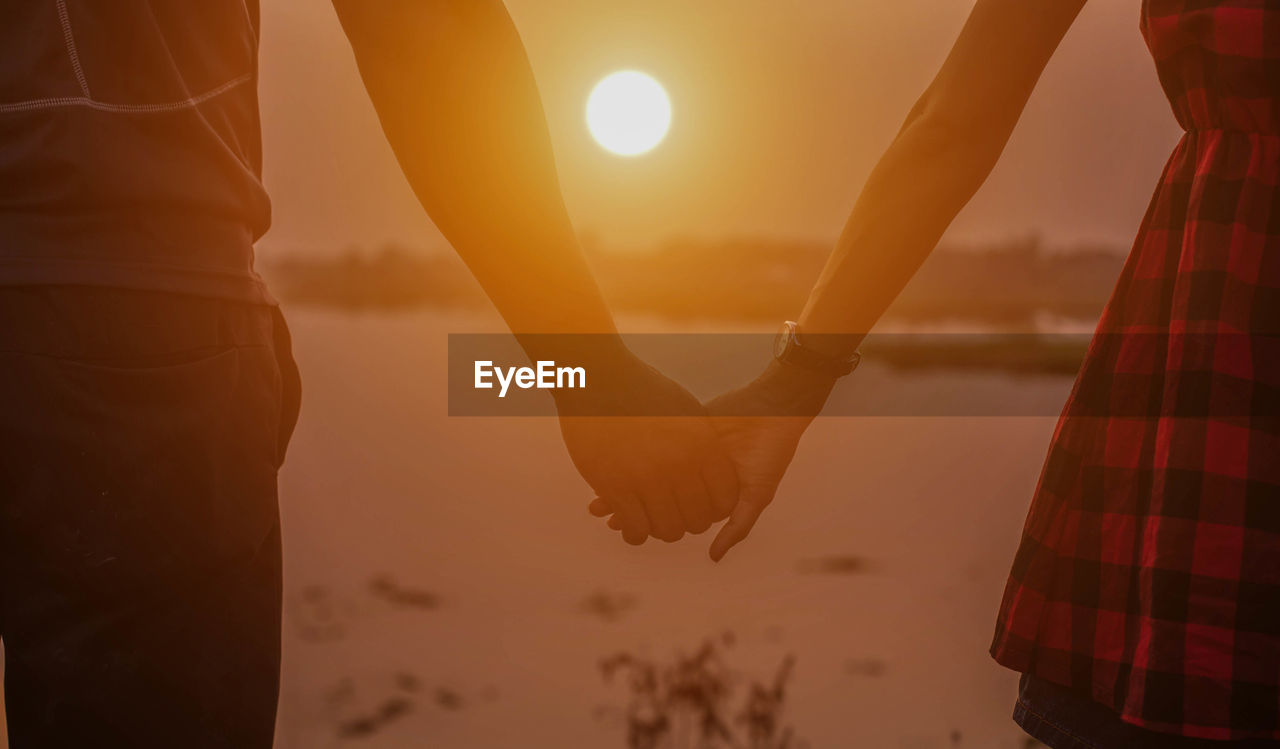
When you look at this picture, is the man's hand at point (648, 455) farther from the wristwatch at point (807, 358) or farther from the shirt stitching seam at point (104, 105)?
the shirt stitching seam at point (104, 105)

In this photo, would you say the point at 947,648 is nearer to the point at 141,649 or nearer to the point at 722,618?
the point at 722,618

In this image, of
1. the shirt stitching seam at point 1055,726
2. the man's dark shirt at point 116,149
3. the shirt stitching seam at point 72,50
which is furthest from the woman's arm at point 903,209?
the shirt stitching seam at point 72,50

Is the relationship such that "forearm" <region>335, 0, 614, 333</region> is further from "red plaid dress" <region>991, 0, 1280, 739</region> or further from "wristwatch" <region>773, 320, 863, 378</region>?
"red plaid dress" <region>991, 0, 1280, 739</region>

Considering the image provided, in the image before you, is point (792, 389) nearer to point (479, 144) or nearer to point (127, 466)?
point (479, 144)

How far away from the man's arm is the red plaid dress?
28.2 inches

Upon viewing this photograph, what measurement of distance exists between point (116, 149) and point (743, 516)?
1.26m

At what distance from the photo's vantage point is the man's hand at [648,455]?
59.0 inches

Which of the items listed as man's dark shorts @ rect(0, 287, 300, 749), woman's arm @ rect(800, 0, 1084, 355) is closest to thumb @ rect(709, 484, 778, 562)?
woman's arm @ rect(800, 0, 1084, 355)

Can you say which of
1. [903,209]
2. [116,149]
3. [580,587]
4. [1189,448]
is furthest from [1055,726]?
[580,587]

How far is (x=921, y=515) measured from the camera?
271 inches

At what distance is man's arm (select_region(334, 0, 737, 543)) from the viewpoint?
1.32 metres

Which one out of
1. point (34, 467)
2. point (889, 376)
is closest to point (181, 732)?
point (34, 467)

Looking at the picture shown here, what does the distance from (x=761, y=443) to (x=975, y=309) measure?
22623 mm

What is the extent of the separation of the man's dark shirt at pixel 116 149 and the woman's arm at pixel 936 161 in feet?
3.52
